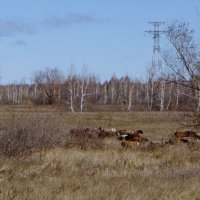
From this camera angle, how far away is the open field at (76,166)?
32.0 feet

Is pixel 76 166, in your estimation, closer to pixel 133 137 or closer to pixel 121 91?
pixel 133 137

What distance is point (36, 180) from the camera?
11344 millimetres

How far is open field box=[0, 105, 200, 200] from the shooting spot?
384 inches

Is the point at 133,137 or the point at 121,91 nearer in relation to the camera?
the point at 133,137

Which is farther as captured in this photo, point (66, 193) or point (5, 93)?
point (5, 93)

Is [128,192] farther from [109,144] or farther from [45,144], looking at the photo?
[109,144]

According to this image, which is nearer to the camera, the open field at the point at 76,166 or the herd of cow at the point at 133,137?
the open field at the point at 76,166

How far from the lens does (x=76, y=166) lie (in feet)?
46.9

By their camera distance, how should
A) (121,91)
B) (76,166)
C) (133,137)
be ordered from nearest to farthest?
(76,166)
(133,137)
(121,91)

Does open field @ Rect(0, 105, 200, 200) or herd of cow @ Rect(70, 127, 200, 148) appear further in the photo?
herd of cow @ Rect(70, 127, 200, 148)

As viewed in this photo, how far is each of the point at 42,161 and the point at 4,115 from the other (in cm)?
300

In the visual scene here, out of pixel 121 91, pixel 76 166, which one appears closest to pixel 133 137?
pixel 76 166

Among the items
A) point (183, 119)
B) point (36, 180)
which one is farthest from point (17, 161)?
point (183, 119)

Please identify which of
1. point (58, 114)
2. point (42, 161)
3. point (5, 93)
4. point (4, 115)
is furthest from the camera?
point (5, 93)
